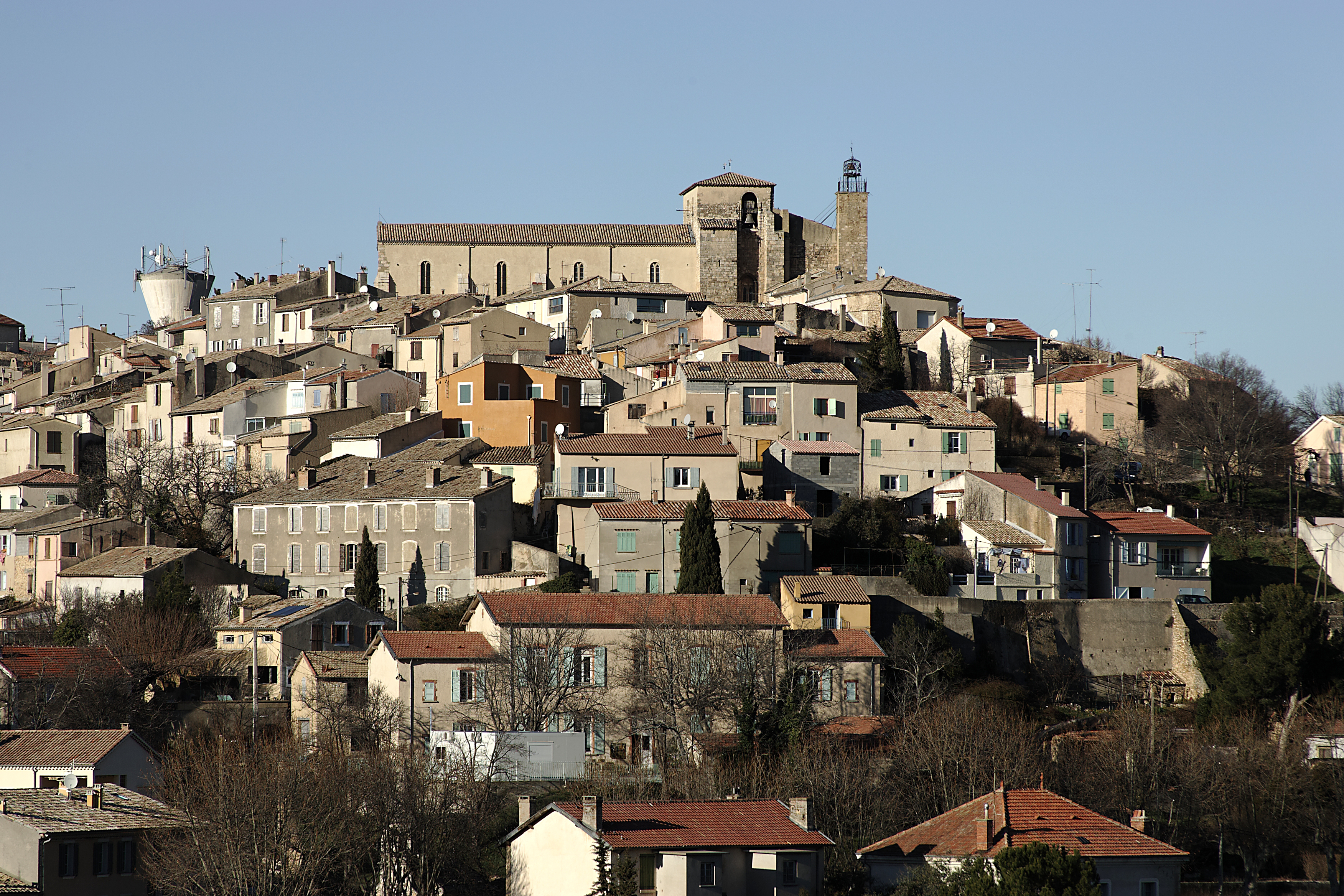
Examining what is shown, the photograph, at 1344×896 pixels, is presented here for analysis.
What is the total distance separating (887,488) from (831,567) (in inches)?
266

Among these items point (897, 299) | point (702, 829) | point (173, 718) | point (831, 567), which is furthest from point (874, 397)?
point (702, 829)

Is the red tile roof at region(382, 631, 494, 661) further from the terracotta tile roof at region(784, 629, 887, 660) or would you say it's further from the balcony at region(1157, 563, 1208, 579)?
the balcony at region(1157, 563, 1208, 579)

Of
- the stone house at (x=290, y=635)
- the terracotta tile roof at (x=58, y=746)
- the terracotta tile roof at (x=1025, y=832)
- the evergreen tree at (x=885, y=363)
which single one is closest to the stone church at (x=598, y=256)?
the evergreen tree at (x=885, y=363)

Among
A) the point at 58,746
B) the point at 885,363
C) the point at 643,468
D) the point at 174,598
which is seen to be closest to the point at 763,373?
the point at 643,468

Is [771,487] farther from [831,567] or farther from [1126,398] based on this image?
[1126,398]

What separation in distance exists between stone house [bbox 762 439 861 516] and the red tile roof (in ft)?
48.6

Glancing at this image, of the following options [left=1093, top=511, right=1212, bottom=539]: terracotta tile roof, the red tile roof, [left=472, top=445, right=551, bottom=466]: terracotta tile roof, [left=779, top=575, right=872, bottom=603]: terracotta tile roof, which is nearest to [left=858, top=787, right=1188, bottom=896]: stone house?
[left=779, top=575, right=872, bottom=603]: terracotta tile roof

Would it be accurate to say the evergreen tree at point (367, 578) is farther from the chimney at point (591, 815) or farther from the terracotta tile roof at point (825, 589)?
the chimney at point (591, 815)

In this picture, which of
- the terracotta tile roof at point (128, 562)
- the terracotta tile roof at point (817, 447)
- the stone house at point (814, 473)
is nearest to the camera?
the terracotta tile roof at point (128, 562)

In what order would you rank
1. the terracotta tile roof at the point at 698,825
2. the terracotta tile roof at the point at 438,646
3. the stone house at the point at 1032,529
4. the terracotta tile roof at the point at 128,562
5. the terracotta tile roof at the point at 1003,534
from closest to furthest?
the terracotta tile roof at the point at 698,825, the terracotta tile roof at the point at 438,646, the stone house at the point at 1032,529, the terracotta tile roof at the point at 1003,534, the terracotta tile roof at the point at 128,562

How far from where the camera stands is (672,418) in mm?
62875

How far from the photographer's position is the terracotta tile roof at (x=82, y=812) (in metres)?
37.3

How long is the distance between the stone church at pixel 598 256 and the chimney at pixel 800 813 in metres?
56.7

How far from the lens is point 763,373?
63.3 metres
